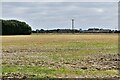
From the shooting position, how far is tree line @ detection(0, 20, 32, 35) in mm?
130750

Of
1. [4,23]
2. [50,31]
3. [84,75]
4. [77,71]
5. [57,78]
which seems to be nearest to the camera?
[57,78]

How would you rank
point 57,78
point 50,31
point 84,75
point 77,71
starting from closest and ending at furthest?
1. point 57,78
2. point 84,75
3. point 77,71
4. point 50,31

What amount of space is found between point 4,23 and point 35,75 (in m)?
116

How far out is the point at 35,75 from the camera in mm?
16484

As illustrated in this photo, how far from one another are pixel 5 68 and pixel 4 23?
371 ft

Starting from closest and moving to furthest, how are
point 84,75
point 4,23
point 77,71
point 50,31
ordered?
point 84,75 → point 77,71 → point 4,23 → point 50,31

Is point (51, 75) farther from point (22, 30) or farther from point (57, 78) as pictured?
point (22, 30)

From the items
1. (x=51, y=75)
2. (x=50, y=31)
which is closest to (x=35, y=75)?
(x=51, y=75)

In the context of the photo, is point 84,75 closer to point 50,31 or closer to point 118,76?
point 118,76

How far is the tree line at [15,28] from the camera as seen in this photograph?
13075 centimetres

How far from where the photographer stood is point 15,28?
134625 millimetres

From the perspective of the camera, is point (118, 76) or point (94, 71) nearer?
point (118, 76)

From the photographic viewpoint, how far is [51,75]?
16.7 m

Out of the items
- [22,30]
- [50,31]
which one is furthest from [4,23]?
[50,31]
